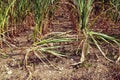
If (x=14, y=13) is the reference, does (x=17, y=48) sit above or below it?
below

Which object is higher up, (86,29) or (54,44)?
(86,29)

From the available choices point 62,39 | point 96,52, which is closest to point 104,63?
point 96,52

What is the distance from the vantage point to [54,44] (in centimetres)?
255

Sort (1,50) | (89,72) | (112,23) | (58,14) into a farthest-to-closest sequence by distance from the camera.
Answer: (58,14)
(112,23)
(1,50)
(89,72)

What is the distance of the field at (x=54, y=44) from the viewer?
229 cm

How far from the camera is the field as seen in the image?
2285mm

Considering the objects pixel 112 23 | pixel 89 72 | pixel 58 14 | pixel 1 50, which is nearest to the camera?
pixel 89 72

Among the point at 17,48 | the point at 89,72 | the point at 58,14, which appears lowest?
the point at 89,72

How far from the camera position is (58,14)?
300cm

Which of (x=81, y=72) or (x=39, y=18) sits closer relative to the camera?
(x=81, y=72)

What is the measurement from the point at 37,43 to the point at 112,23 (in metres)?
0.80

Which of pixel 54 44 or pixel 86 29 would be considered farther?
pixel 54 44

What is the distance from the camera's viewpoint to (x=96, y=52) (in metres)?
2.46

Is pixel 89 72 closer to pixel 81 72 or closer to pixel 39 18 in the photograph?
pixel 81 72
